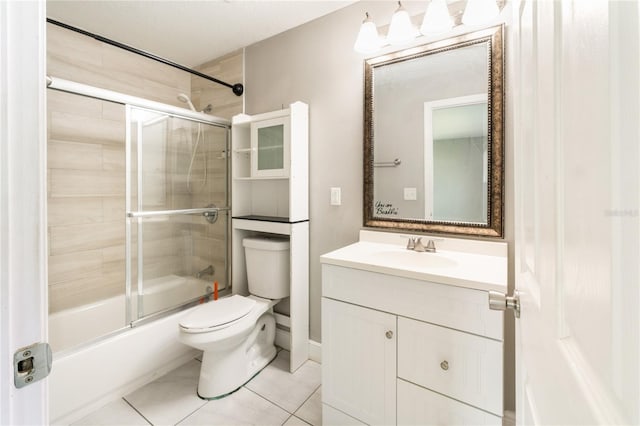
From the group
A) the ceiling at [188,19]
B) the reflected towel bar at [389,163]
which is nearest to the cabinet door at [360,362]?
the reflected towel bar at [389,163]

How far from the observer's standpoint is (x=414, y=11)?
155 cm

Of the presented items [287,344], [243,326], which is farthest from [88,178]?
[287,344]

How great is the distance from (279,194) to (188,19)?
4.40 ft

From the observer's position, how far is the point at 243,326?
167 cm

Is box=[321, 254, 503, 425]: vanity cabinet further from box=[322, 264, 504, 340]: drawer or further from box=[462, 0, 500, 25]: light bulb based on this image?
box=[462, 0, 500, 25]: light bulb

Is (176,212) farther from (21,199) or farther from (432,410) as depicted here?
(432,410)

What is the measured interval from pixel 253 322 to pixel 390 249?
958 millimetres

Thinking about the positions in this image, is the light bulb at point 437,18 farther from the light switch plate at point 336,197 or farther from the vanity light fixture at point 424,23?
the light switch plate at point 336,197

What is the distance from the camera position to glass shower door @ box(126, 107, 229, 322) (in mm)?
1868

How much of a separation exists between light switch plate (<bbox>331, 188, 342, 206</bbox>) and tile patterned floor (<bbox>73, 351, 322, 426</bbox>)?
1.15 meters

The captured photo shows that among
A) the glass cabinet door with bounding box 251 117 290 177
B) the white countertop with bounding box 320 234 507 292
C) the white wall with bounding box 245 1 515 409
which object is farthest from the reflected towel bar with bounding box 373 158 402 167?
the glass cabinet door with bounding box 251 117 290 177

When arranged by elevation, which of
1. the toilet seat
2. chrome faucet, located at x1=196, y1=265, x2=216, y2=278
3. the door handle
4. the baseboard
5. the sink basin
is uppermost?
the door handle

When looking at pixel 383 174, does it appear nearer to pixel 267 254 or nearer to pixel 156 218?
pixel 267 254

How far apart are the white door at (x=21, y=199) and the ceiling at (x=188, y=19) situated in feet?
5.49
